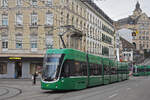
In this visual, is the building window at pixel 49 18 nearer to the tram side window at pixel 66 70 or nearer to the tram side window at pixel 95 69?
the tram side window at pixel 95 69

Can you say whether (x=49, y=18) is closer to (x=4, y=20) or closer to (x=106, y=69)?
(x=4, y=20)

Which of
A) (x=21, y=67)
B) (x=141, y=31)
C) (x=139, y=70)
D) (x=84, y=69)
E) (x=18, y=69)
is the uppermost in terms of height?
(x=141, y=31)

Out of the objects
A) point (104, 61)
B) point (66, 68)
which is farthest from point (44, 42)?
point (66, 68)

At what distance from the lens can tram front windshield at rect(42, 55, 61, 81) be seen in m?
18.4

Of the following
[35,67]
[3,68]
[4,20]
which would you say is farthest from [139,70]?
[4,20]

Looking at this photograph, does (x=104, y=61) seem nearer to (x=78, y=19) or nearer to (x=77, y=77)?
(x=77, y=77)

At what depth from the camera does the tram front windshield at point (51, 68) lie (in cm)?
1841

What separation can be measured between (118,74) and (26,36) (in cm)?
1466

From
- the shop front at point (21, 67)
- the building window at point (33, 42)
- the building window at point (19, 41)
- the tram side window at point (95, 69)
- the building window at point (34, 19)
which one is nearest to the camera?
the tram side window at point (95, 69)

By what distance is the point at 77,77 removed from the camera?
20.7 m

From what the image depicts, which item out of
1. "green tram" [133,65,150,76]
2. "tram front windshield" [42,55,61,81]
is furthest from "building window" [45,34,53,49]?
"green tram" [133,65,150,76]

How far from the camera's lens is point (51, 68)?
61.2 feet

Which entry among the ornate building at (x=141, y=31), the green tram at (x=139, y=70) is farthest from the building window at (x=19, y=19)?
the ornate building at (x=141, y=31)

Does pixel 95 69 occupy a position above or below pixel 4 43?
below
